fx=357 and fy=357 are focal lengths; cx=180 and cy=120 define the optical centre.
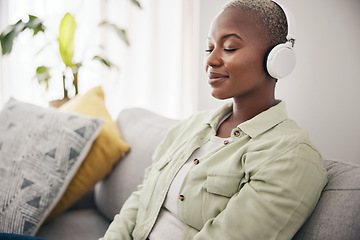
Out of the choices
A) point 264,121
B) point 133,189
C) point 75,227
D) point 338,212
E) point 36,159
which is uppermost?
point 264,121

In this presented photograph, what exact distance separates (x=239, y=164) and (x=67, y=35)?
5.31ft

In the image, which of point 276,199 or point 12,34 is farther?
point 12,34

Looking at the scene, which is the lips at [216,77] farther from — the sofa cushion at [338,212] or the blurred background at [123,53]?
the blurred background at [123,53]

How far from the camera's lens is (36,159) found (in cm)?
125

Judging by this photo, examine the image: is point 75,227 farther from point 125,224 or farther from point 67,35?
point 67,35

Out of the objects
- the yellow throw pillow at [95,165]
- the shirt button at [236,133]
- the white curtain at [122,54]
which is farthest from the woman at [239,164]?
the white curtain at [122,54]

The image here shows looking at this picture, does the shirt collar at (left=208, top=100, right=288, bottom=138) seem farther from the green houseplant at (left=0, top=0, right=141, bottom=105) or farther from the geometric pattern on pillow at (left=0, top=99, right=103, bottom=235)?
the green houseplant at (left=0, top=0, right=141, bottom=105)

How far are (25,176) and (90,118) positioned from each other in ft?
1.00

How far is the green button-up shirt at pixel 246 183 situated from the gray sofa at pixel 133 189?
0.10ft

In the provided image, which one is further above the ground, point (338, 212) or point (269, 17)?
point (269, 17)

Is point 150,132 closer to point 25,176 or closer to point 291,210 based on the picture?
point 25,176

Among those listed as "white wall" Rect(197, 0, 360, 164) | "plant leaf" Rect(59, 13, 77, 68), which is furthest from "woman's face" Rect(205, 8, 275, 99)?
"plant leaf" Rect(59, 13, 77, 68)

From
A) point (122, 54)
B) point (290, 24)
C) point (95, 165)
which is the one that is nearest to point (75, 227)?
point (95, 165)

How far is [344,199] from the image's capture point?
67 centimetres
